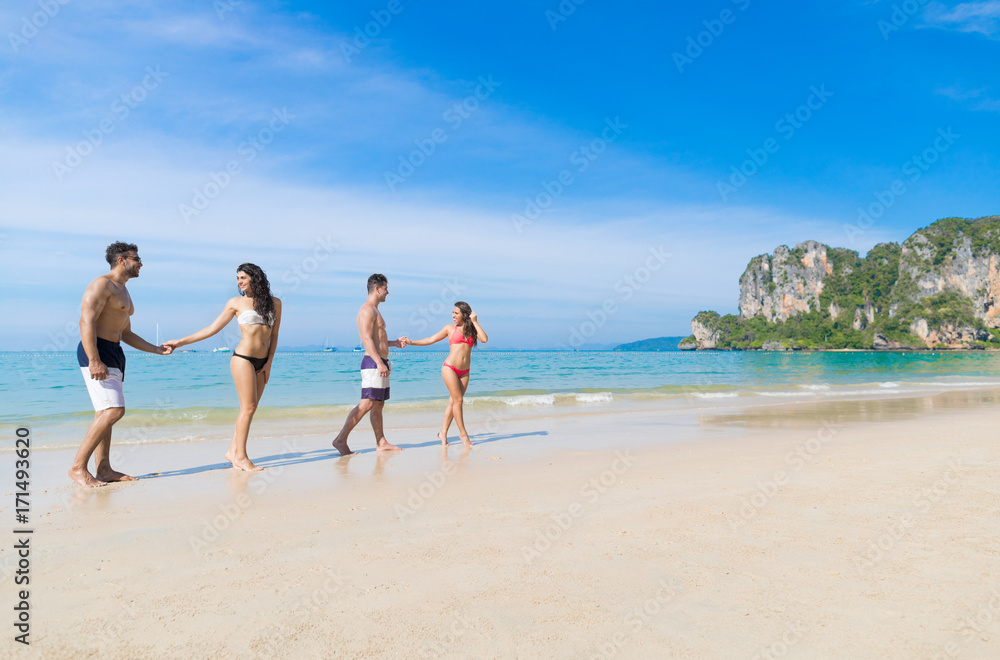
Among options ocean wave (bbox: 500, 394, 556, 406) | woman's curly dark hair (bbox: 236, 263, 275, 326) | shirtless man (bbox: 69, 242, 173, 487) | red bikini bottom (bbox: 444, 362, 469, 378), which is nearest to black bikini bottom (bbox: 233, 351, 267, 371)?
woman's curly dark hair (bbox: 236, 263, 275, 326)

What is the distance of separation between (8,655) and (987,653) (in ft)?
12.8

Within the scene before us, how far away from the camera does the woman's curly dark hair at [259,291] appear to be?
254 inches

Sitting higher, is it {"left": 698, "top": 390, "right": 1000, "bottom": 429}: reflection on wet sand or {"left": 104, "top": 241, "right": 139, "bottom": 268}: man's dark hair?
{"left": 104, "top": 241, "right": 139, "bottom": 268}: man's dark hair

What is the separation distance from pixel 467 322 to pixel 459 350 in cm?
43

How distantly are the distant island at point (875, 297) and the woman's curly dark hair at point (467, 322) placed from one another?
150 metres

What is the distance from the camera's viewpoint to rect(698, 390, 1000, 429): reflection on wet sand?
38.1 ft

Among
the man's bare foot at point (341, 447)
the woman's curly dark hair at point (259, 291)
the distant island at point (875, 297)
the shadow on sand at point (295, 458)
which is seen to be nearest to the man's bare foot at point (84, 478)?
the shadow on sand at point (295, 458)

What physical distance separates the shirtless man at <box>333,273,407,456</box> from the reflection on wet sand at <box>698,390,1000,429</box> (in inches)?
255

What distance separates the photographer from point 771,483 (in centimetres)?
543

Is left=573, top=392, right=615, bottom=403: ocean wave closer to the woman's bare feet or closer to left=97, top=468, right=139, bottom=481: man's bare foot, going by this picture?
the woman's bare feet

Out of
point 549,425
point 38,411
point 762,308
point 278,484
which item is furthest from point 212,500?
point 762,308

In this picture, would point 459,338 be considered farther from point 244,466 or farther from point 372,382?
point 244,466

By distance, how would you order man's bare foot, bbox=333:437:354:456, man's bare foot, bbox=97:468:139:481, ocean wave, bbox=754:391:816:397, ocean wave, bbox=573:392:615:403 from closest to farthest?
man's bare foot, bbox=97:468:139:481, man's bare foot, bbox=333:437:354:456, ocean wave, bbox=573:392:615:403, ocean wave, bbox=754:391:816:397

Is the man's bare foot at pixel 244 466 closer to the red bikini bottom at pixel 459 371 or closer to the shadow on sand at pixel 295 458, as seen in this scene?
the shadow on sand at pixel 295 458
